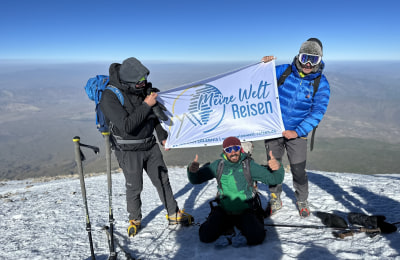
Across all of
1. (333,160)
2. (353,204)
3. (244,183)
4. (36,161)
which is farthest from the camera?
(36,161)

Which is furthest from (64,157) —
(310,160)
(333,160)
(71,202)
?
(71,202)

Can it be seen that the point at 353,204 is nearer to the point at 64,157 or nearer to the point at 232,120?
the point at 232,120

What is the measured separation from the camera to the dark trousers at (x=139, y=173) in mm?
5023

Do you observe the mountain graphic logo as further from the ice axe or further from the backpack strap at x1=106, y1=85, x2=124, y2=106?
the ice axe

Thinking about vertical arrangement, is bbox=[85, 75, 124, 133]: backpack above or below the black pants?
above

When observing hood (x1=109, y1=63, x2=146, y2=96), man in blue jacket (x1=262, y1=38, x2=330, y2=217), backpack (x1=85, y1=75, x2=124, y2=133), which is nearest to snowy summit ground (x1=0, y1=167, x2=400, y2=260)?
man in blue jacket (x1=262, y1=38, x2=330, y2=217)

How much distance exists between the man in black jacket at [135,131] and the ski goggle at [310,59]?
314 cm

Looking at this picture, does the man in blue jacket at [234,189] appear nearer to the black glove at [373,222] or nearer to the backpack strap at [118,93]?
the backpack strap at [118,93]

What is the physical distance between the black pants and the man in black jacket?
3.23 feet

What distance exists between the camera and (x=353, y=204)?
267 inches

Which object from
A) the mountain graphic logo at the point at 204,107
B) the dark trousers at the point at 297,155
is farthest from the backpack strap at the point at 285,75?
the mountain graphic logo at the point at 204,107

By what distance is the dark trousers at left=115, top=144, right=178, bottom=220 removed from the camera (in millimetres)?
5023

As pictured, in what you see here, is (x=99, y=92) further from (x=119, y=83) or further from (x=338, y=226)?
(x=338, y=226)

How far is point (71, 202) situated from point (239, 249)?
6.33 meters
